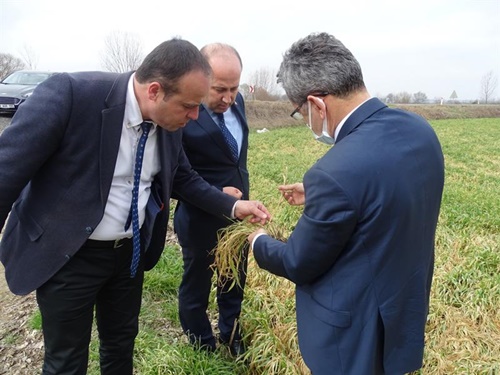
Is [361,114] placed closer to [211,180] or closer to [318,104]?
[318,104]

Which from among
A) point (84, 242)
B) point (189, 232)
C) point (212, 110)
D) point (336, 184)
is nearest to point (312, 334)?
point (336, 184)

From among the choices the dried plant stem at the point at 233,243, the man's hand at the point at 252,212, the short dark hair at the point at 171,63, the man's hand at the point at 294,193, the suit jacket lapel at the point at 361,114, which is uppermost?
the short dark hair at the point at 171,63

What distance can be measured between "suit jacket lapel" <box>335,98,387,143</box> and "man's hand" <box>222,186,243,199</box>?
1287 mm

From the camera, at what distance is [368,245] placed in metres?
1.47

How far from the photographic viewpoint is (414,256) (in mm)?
1564

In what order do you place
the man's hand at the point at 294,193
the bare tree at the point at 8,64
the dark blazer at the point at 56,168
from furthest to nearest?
the bare tree at the point at 8,64 → the man's hand at the point at 294,193 → the dark blazer at the point at 56,168

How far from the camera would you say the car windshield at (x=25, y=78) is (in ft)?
43.5

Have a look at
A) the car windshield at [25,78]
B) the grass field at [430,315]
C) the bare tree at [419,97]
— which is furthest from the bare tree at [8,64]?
the bare tree at [419,97]

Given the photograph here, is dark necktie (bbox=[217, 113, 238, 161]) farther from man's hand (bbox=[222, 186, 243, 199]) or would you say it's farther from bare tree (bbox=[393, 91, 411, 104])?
bare tree (bbox=[393, 91, 411, 104])

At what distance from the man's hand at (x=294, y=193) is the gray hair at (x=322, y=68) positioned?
896 mm

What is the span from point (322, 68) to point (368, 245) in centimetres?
67

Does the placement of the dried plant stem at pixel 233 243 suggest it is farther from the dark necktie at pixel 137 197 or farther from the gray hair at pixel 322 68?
the gray hair at pixel 322 68

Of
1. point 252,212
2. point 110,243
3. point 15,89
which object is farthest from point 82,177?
point 15,89

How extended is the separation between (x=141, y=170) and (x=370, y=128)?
1123 mm
